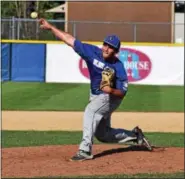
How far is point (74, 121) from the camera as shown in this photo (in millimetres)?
13977

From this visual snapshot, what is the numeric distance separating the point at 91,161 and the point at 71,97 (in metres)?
11.9

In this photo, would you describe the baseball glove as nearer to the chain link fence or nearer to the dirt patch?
the dirt patch

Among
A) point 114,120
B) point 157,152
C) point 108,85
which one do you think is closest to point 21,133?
point 114,120

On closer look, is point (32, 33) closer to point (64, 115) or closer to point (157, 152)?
point (64, 115)

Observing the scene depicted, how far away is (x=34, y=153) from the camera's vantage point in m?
8.68

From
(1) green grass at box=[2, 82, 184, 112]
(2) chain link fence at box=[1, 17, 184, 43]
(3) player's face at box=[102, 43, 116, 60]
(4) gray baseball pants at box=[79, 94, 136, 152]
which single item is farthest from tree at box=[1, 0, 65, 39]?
(3) player's face at box=[102, 43, 116, 60]

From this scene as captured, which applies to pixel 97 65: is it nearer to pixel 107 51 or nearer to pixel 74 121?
pixel 107 51

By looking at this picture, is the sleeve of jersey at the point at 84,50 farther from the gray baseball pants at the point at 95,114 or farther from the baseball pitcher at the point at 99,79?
the gray baseball pants at the point at 95,114

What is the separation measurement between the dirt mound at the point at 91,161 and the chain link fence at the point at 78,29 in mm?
17230

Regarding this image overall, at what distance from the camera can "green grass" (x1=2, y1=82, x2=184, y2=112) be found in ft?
55.7

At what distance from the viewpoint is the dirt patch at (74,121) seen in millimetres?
12891

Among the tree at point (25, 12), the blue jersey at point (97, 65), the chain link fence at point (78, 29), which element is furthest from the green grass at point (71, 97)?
the blue jersey at point (97, 65)

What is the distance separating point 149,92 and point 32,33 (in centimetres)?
868

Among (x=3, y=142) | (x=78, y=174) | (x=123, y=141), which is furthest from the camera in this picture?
(x=3, y=142)
